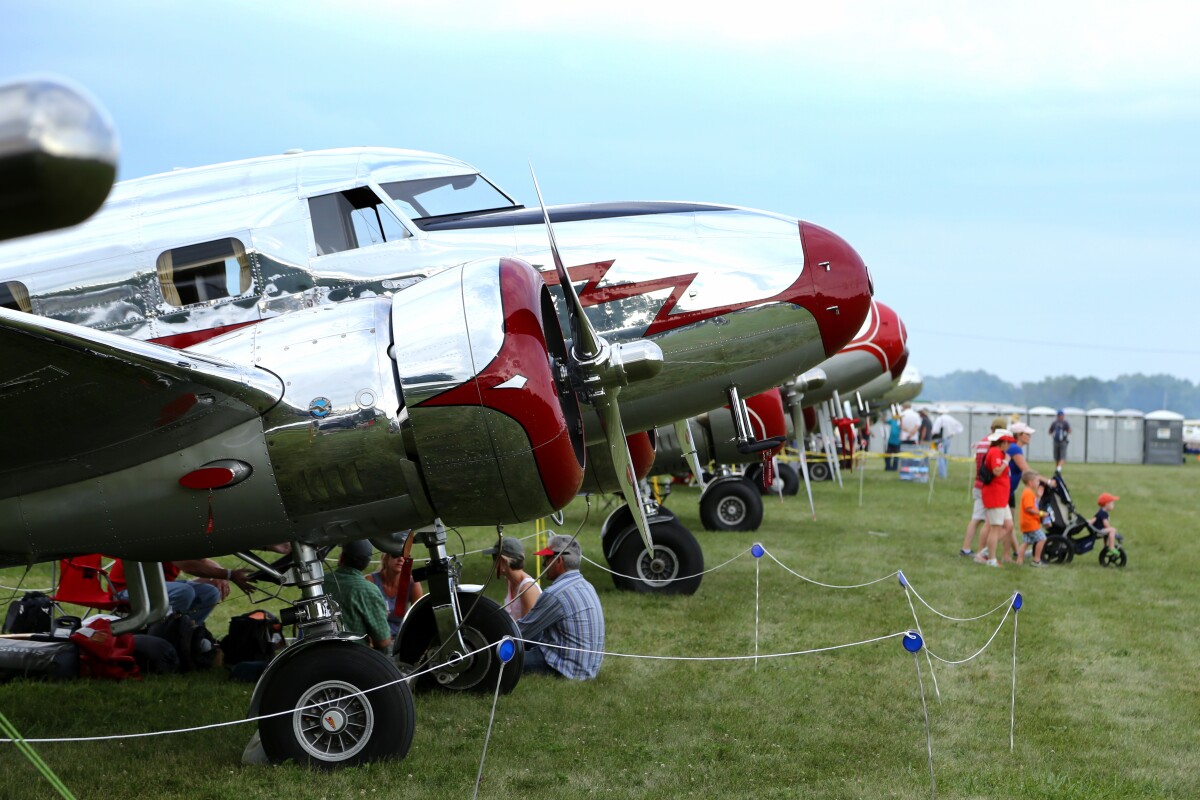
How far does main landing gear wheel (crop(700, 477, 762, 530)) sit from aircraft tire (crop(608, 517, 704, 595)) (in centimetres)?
546

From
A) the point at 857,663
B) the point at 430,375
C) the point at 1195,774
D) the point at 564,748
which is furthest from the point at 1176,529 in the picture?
the point at 430,375

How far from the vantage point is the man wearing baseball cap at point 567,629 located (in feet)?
27.3

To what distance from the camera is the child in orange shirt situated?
589 inches

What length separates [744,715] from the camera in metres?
7.54

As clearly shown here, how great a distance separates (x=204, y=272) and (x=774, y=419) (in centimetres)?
963

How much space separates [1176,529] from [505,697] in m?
16.6

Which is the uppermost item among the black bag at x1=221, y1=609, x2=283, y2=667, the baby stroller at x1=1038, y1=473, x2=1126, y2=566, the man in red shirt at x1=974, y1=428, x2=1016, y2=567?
the black bag at x1=221, y1=609, x2=283, y2=667

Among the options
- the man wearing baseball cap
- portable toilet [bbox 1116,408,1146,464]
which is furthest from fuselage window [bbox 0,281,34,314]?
portable toilet [bbox 1116,408,1146,464]

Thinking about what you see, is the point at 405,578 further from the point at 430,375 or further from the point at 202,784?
the point at 430,375

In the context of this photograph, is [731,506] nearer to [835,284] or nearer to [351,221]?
[835,284]

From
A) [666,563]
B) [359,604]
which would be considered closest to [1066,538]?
[666,563]

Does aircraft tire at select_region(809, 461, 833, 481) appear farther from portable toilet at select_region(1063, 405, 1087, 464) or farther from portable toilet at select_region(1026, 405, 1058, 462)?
portable toilet at select_region(1063, 405, 1087, 464)

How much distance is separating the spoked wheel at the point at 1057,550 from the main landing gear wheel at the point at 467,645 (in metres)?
9.77

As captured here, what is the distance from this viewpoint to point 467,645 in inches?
314
